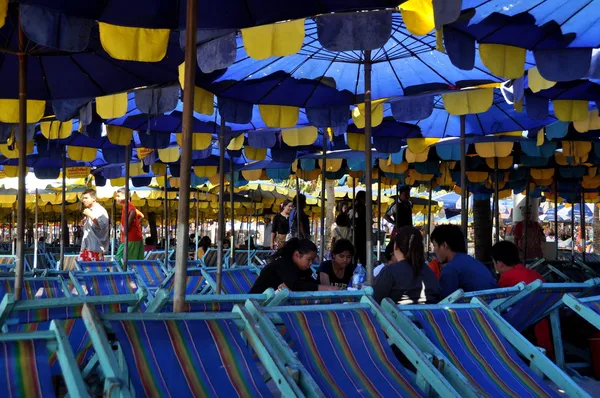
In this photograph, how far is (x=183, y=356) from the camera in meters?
2.76

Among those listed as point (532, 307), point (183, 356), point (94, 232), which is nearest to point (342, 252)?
point (532, 307)

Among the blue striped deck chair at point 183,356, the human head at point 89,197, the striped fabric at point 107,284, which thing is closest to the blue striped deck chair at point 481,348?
the blue striped deck chair at point 183,356

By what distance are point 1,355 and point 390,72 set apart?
460 cm

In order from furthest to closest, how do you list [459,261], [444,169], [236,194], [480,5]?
1. [236,194]
2. [444,169]
3. [459,261]
4. [480,5]

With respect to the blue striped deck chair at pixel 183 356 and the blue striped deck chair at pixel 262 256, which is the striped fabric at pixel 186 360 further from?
the blue striped deck chair at pixel 262 256

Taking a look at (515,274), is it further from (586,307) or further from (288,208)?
(288,208)

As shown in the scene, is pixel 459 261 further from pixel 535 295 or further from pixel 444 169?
pixel 444 169

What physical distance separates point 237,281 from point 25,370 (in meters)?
4.46

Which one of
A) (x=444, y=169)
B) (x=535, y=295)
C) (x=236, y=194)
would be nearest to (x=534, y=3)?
(x=535, y=295)

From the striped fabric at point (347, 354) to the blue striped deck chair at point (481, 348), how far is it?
0.64ft

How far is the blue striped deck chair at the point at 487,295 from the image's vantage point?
4059 mm

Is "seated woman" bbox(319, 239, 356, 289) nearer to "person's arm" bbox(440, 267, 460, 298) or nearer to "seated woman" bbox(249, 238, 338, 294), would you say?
"seated woman" bbox(249, 238, 338, 294)

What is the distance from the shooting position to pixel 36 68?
539 cm

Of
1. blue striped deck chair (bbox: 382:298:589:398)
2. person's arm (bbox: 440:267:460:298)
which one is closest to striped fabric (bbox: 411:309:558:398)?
blue striped deck chair (bbox: 382:298:589:398)
